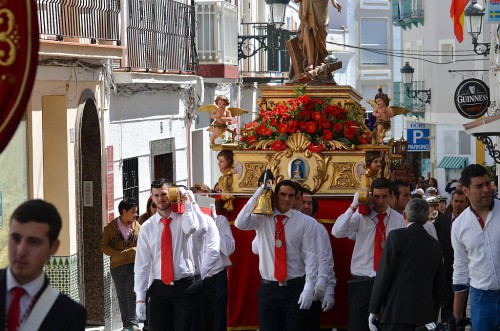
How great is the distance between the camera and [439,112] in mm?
42938

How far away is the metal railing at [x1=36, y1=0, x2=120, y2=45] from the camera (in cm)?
1435

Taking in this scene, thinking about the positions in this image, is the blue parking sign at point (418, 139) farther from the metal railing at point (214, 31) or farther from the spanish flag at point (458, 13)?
the metal railing at point (214, 31)

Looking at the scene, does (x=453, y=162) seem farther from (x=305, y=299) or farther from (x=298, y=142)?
(x=305, y=299)

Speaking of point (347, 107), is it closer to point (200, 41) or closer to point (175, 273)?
point (175, 273)

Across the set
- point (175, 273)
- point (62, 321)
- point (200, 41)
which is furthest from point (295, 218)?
point (200, 41)

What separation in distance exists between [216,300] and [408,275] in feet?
8.94

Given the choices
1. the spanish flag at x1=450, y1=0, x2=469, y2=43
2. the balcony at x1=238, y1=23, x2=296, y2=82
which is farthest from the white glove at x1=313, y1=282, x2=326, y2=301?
the balcony at x1=238, y1=23, x2=296, y2=82

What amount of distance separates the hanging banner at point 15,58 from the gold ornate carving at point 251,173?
326 inches

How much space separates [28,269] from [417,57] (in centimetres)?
4056

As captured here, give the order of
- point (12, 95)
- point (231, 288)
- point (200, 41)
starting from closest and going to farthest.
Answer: point (12, 95)
point (231, 288)
point (200, 41)

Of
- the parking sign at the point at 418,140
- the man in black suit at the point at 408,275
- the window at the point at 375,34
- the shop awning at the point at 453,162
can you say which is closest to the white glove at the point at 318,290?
the man in black suit at the point at 408,275

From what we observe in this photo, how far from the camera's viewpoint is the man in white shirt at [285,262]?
11.4 m

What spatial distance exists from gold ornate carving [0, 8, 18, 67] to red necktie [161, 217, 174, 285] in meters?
6.70

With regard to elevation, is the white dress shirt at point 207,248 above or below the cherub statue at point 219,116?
below
